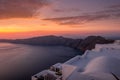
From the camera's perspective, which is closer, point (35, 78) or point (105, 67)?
point (105, 67)

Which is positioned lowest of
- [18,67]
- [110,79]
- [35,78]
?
[18,67]

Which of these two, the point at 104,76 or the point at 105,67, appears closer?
the point at 104,76

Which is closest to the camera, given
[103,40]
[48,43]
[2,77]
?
[2,77]

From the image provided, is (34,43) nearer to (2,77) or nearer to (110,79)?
(2,77)

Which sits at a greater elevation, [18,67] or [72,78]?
[72,78]

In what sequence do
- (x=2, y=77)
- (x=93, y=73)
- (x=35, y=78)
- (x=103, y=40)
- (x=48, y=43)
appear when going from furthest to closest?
(x=48, y=43) → (x=103, y=40) → (x=2, y=77) → (x=35, y=78) → (x=93, y=73)

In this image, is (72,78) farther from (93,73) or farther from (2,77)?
(2,77)

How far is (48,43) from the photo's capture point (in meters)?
83.9

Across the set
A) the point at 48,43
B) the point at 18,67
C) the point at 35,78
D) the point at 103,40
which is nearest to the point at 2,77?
the point at 18,67

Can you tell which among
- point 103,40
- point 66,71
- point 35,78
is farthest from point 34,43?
point 66,71

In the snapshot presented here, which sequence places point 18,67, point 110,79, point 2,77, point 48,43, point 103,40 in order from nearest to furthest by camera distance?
point 110,79
point 2,77
point 18,67
point 103,40
point 48,43

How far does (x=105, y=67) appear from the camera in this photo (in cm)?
1059

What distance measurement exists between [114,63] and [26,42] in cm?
7829

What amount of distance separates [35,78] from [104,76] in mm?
9130
